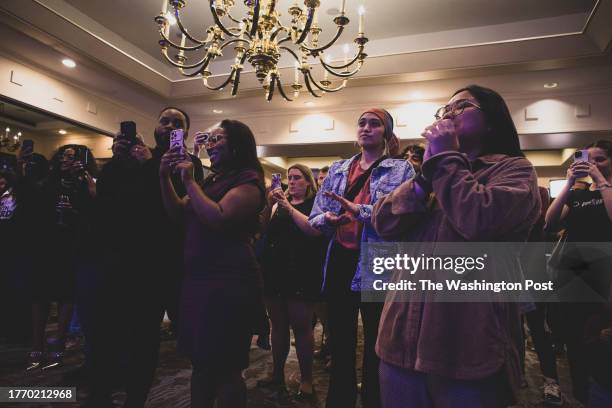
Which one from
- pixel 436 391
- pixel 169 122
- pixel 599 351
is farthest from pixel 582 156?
pixel 169 122

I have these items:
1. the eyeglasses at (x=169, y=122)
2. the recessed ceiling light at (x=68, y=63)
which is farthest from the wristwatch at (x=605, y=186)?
the recessed ceiling light at (x=68, y=63)

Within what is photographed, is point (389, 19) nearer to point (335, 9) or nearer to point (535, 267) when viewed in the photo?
point (335, 9)

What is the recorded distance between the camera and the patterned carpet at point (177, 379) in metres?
1.99

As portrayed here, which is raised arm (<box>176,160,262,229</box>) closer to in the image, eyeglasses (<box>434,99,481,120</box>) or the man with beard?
the man with beard

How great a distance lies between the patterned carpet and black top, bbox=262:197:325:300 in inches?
23.7

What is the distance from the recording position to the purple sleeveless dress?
1203 mm

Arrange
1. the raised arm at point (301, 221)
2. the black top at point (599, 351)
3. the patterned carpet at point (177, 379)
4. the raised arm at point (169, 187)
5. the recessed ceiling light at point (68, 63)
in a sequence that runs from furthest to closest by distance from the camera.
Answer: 1. the recessed ceiling light at point (68, 63)
2. the patterned carpet at point (177, 379)
3. the raised arm at point (301, 221)
4. the raised arm at point (169, 187)
5. the black top at point (599, 351)

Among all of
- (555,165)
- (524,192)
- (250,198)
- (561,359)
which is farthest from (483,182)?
(555,165)

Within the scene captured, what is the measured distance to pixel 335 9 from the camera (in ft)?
12.6

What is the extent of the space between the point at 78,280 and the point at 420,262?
164cm

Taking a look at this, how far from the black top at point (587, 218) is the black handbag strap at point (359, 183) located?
4.00 ft

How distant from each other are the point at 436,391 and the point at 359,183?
1.04 m

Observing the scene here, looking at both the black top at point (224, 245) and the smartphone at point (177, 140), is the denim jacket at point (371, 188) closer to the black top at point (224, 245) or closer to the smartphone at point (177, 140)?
the black top at point (224, 245)

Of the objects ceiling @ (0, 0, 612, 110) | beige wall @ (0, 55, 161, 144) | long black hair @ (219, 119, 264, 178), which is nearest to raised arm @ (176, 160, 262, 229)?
long black hair @ (219, 119, 264, 178)
